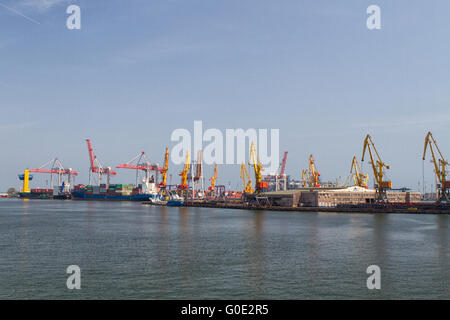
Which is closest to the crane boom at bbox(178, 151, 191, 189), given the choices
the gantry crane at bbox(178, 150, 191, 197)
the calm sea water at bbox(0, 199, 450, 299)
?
the gantry crane at bbox(178, 150, 191, 197)

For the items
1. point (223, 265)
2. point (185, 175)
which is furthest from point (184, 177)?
point (223, 265)

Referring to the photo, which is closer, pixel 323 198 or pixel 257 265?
pixel 257 265

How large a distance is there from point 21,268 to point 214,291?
15927 mm

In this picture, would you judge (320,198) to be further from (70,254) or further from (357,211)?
(70,254)

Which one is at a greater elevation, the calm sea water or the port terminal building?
the port terminal building

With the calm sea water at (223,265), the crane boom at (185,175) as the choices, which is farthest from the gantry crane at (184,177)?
the calm sea water at (223,265)

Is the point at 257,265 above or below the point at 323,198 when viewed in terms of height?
below

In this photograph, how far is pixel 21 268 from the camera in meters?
30.2

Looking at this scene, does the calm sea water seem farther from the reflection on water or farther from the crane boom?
the crane boom

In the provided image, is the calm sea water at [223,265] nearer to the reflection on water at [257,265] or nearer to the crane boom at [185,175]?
the reflection on water at [257,265]

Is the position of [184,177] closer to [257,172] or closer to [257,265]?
[257,172]

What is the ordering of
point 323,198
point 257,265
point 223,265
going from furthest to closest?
point 323,198 < point 257,265 < point 223,265
